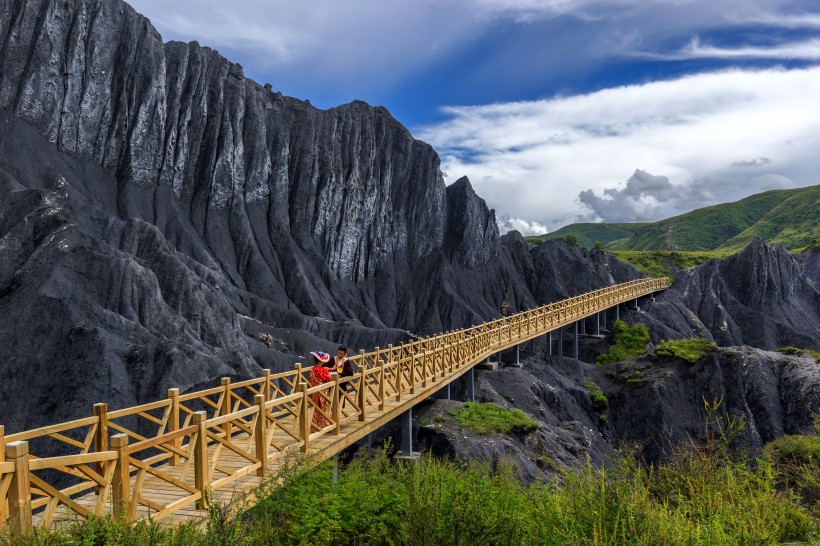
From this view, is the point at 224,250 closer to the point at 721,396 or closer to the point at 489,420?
the point at 489,420

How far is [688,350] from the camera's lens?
32.8m

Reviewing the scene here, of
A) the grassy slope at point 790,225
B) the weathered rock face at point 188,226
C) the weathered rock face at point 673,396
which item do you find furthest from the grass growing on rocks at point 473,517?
the grassy slope at point 790,225

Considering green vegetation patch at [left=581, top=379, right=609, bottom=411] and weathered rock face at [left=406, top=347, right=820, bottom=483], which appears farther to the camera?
green vegetation patch at [left=581, top=379, right=609, bottom=411]

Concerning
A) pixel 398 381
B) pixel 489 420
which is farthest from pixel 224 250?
pixel 398 381

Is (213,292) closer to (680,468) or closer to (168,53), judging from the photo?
(680,468)

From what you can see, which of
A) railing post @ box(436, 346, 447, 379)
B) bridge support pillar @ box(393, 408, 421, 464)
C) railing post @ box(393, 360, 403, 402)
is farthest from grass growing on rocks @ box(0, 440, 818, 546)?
→ railing post @ box(436, 346, 447, 379)

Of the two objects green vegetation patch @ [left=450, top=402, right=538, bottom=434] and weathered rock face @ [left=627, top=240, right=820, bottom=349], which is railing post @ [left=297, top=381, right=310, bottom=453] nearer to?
green vegetation patch @ [left=450, top=402, right=538, bottom=434]

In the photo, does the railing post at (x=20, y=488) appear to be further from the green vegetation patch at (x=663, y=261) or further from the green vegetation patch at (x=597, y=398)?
the green vegetation patch at (x=663, y=261)

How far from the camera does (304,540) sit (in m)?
6.94

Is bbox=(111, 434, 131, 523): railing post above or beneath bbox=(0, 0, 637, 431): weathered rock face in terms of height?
beneath

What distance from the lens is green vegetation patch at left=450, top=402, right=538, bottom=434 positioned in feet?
59.3

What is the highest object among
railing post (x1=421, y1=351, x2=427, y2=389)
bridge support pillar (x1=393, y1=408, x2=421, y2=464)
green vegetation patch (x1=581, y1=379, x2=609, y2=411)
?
railing post (x1=421, y1=351, x2=427, y2=389)

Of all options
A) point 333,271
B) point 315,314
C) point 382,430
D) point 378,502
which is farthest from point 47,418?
point 333,271

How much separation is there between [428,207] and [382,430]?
66776 millimetres
